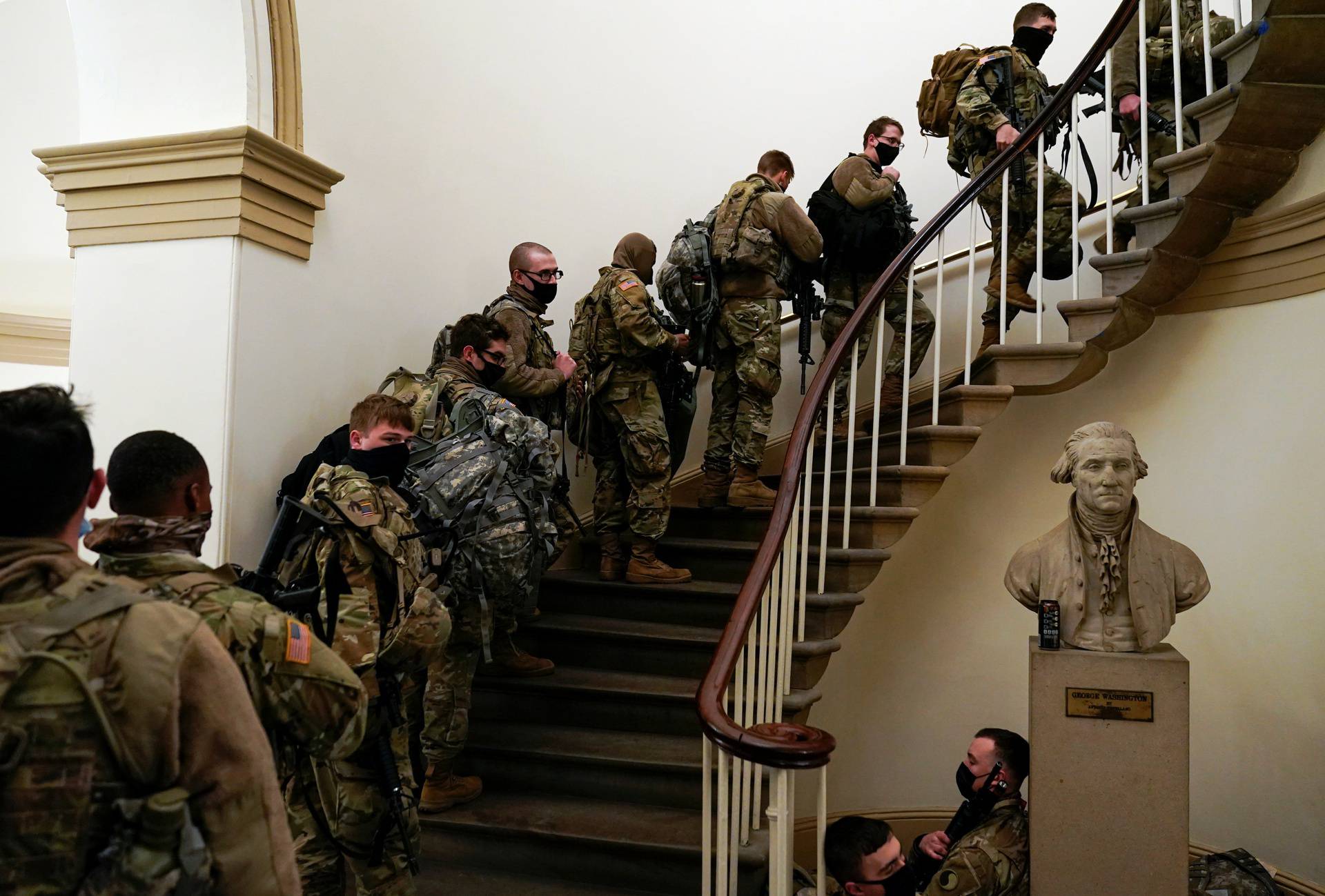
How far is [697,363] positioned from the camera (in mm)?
4512

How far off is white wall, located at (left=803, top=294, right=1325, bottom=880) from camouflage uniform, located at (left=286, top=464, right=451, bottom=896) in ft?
9.22

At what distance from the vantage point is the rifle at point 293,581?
6.27ft

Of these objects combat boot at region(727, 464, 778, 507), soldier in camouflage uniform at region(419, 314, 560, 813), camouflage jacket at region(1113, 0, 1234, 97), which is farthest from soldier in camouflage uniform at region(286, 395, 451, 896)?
camouflage jacket at region(1113, 0, 1234, 97)

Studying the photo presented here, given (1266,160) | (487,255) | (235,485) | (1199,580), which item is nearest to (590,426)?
(487,255)

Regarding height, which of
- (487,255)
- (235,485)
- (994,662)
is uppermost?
(487,255)

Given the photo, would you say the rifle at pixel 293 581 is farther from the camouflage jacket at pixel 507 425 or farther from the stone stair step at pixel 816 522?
the stone stair step at pixel 816 522

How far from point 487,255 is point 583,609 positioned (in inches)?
72.8

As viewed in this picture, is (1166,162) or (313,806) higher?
(1166,162)

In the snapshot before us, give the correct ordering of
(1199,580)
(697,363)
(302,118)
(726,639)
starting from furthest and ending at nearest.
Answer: (697,363) < (302,118) < (1199,580) < (726,639)

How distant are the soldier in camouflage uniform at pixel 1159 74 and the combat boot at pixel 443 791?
11.1 ft

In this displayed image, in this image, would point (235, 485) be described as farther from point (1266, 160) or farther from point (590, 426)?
point (1266, 160)

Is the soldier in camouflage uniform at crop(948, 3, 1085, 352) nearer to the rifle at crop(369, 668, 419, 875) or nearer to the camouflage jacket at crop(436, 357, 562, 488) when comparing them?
the camouflage jacket at crop(436, 357, 562, 488)

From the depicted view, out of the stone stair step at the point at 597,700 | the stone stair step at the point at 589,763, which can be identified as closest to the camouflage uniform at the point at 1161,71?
the stone stair step at the point at 597,700

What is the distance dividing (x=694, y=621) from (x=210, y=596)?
8.95 feet
